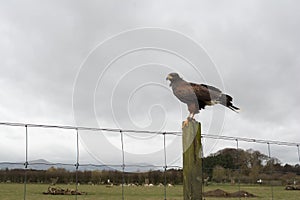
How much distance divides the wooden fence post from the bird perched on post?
0.42 m

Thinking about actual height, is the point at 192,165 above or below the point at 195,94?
below

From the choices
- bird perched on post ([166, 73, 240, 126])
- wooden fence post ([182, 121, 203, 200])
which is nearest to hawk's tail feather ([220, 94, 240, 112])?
bird perched on post ([166, 73, 240, 126])

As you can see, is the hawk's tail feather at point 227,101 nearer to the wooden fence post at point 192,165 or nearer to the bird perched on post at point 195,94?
the bird perched on post at point 195,94

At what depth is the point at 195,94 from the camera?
4.30 metres

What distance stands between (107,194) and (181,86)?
2508 cm

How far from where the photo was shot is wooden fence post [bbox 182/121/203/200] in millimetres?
3605

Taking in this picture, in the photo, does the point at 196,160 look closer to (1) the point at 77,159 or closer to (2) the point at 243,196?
(1) the point at 77,159

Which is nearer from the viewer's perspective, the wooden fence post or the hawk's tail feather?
the wooden fence post

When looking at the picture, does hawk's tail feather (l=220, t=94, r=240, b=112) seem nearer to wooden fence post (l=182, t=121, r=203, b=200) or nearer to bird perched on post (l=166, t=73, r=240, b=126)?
bird perched on post (l=166, t=73, r=240, b=126)

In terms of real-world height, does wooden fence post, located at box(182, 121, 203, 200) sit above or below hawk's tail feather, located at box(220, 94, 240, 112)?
below

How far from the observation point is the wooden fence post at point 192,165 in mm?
3605

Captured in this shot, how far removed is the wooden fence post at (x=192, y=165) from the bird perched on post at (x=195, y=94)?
1.36ft

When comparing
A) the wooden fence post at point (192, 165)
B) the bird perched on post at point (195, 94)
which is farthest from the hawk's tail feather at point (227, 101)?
the wooden fence post at point (192, 165)

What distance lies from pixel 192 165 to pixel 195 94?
0.97 m
